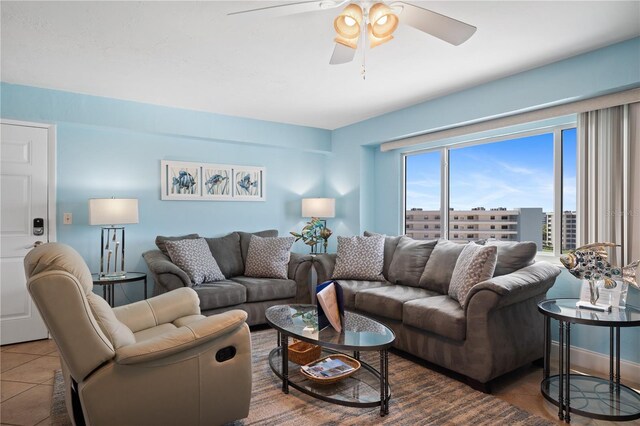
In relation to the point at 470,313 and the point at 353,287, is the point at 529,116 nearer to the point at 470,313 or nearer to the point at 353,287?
the point at 470,313

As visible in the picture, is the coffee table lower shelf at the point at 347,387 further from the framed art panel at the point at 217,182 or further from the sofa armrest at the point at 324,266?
the framed art panel at the point at 217,182

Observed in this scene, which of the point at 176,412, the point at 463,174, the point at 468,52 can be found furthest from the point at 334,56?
the point at 463,174

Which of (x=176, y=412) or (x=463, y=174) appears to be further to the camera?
(x=463, y=174)

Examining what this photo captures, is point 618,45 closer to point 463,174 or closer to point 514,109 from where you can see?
point 514,109

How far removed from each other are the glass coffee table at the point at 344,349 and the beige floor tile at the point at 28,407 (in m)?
1.43

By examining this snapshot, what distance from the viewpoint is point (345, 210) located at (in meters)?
5.32

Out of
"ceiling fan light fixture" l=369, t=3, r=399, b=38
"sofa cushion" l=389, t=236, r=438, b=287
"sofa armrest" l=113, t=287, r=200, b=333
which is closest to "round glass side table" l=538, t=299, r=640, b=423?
"sofa cushion" l=389, t=236, r=438, b=287

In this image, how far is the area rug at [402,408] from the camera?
87.4 inches

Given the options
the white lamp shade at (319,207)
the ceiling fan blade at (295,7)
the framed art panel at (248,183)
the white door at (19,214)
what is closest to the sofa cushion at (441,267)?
the white lamp shade at (319,207)

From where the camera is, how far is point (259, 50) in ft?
9.20

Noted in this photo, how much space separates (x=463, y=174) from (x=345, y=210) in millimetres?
1670

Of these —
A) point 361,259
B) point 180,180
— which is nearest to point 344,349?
point 361,259

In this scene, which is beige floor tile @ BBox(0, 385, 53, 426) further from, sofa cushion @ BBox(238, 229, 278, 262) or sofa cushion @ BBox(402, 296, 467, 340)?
sofa cushion @ BBox(402, 296, 467, 340)

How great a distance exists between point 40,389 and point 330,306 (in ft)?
6.81
